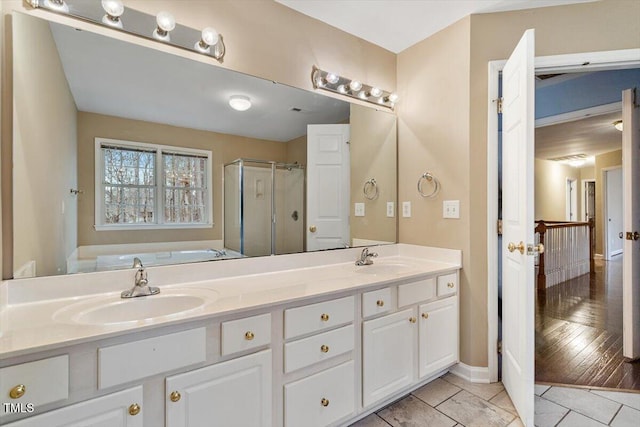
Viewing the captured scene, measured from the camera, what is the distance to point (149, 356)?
102cm

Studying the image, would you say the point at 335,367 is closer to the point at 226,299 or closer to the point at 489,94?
the point at 226,299

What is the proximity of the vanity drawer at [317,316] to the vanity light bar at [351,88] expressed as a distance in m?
1.42

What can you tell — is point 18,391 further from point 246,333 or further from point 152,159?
point 152,159

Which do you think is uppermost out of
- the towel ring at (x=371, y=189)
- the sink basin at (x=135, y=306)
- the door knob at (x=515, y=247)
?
the towel ring at (x=371, y=189)

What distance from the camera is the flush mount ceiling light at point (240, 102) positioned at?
1775 millimetres

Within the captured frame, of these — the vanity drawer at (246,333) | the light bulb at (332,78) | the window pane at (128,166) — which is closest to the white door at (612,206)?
the light bulb at (332,78)

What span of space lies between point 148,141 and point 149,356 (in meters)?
1.02

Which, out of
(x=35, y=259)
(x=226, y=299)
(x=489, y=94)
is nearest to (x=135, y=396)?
(x=226, y=299)

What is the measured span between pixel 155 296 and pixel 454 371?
6.51 ft

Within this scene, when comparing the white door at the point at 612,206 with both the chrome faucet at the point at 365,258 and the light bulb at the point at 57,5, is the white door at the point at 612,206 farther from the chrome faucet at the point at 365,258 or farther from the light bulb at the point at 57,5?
the light bulb at the point at 57,5

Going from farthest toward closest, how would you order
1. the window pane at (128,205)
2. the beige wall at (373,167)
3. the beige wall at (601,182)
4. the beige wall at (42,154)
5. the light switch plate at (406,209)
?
the beige wall at (601,182) → the light switch plate at (406,209) → the beige wall at (373,167) → the window pane at (128,205) → the beige wall at (42,154)

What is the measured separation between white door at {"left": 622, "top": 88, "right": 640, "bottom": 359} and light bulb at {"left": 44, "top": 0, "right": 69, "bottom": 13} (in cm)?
362

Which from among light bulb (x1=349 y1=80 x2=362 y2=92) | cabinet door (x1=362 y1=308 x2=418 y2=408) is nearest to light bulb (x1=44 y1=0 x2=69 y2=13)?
light bulb (x1=349 y1=80 x2=362 y2=92)

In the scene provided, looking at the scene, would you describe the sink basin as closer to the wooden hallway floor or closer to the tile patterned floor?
the tile patterned floor
